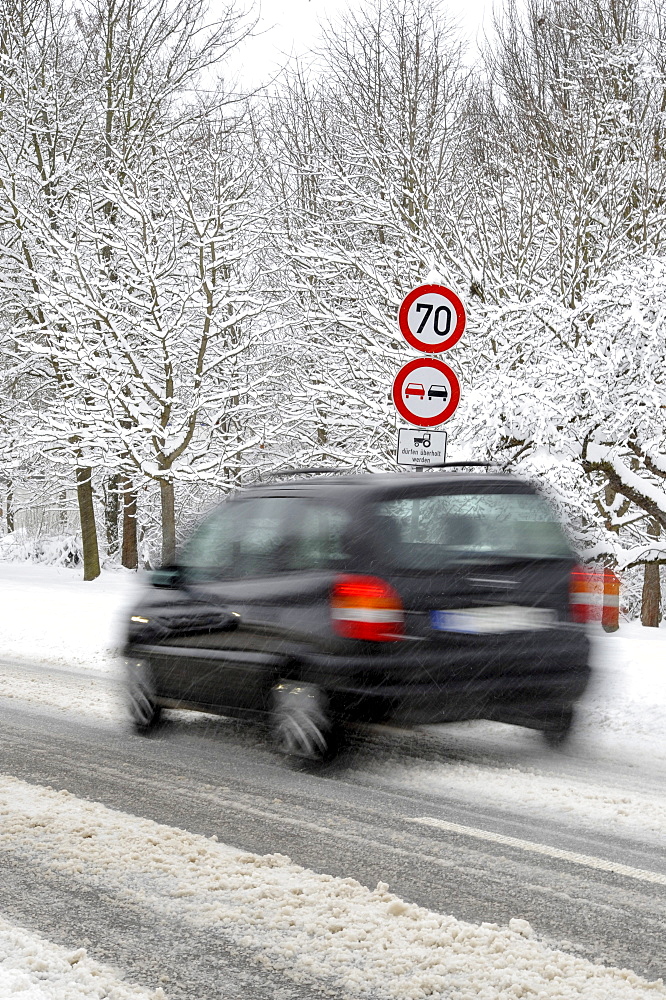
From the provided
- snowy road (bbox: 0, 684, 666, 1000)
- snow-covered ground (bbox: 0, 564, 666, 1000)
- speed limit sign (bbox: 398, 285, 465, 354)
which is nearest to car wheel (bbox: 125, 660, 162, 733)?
snowy road (bbox: 0, 684, 666, 1000)

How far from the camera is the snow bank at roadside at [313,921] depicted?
3.23 meters

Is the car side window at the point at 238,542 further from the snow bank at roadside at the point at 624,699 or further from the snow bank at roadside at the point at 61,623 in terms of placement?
the snow bank at roadside at the point at 624,699

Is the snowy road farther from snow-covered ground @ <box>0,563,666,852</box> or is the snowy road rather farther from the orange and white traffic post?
the orange and white traffic post

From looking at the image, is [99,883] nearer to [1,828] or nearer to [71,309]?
[1,828]

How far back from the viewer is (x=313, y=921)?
3713 mm

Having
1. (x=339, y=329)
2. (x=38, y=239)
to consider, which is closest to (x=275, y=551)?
(x=339, y=329)

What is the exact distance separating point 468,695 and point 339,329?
44.3ft

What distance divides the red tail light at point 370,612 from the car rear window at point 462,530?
18 centimetres

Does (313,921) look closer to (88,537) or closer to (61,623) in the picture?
(61,623)

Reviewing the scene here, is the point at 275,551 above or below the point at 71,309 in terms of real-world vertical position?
below

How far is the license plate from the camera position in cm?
584

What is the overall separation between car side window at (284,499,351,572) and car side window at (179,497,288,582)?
0.12 m

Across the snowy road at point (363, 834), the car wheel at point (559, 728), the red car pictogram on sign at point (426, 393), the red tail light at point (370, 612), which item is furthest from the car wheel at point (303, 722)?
the red car pictogram on sign at point (426, 393)

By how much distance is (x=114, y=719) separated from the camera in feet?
25.4
